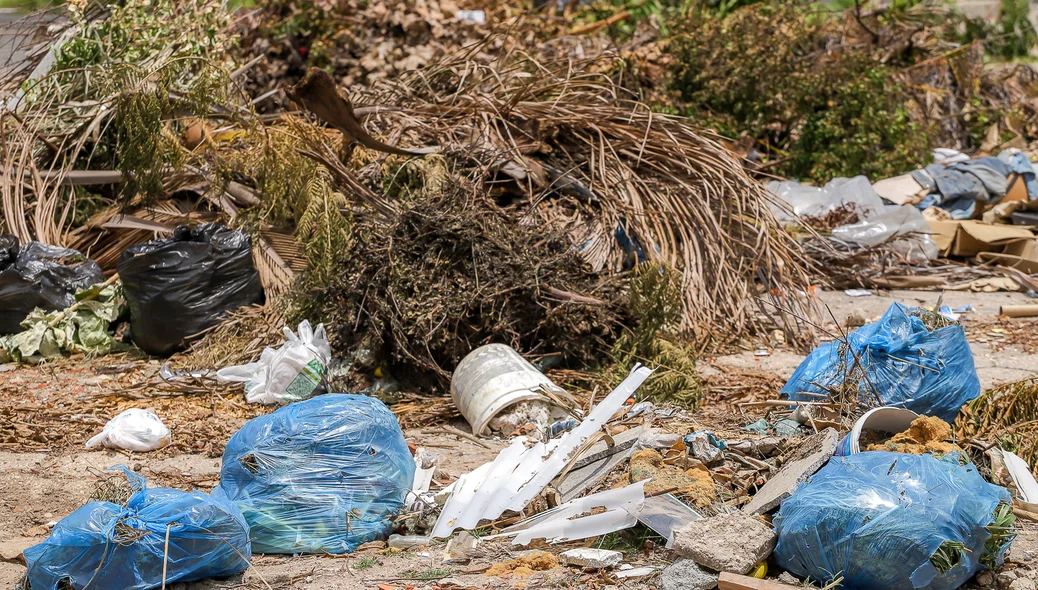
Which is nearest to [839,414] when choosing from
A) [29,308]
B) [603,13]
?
[29,308]

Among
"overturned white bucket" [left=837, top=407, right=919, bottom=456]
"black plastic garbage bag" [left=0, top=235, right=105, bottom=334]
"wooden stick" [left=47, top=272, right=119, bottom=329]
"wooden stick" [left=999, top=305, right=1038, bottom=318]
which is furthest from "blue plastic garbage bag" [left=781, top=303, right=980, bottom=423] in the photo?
"black plastic garbage bag" [left=0, top=235, right=105, bottom=334]

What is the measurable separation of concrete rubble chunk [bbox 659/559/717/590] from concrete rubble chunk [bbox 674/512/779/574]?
1.0 inches

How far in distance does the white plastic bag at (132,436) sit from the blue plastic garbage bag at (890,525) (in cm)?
278

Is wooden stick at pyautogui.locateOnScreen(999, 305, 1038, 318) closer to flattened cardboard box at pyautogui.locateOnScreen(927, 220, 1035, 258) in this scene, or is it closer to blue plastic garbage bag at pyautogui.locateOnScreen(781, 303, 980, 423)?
flattened cardboard box at pyautogui.locateOnScreen(927, 220, 1035, 258)

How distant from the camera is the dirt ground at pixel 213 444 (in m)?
3.13

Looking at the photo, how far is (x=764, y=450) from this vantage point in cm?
380

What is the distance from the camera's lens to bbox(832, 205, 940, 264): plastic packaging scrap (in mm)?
7797

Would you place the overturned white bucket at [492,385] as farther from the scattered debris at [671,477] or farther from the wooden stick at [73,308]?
the wooden stick at [73,308]

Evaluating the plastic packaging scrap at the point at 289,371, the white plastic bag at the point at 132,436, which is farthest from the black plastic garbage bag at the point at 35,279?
the white plastic bag at the point at 132,436

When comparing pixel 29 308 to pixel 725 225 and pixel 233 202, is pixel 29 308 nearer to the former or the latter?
pixel 233 202

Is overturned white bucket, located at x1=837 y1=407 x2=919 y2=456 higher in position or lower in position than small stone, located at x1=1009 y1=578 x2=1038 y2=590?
higher

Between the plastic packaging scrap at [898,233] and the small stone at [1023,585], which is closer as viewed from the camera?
the small stone at [1023,585]

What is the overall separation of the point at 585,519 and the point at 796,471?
2.44 feet

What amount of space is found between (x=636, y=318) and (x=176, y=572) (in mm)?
3064
